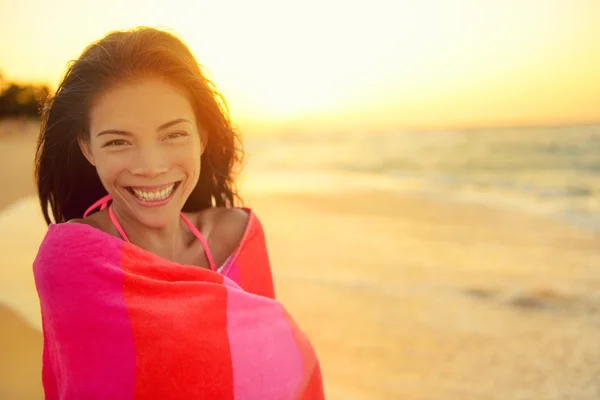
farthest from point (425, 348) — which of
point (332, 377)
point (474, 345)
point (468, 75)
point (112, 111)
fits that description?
point (468, 75)

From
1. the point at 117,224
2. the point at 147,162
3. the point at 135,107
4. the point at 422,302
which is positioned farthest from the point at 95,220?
the point at 422,302

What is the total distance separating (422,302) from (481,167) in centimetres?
1458

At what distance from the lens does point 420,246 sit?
23.8 feet

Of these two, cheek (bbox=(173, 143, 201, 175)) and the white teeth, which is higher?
cheek (bbox=(173, 143, 201, 175))

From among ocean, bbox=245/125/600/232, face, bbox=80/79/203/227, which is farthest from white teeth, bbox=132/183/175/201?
ocean, bbox=245/125/600/232

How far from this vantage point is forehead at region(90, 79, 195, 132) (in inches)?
77.2

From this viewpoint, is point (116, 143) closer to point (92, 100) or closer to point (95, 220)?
point (92, 100)

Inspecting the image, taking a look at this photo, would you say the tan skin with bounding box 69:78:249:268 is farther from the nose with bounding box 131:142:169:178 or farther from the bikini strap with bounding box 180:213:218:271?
the bikini strap with bounding box 180:213:218:271

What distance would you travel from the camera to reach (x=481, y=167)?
1898 centimetres

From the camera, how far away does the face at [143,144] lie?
1.97 m

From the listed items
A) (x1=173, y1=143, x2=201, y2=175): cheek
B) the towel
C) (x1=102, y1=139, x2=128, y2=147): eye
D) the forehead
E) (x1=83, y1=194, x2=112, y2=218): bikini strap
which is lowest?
the towel

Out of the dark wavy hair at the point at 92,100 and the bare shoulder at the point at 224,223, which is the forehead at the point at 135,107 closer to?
the dark wavy hair at the point at 92,100

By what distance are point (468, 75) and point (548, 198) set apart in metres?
11.6

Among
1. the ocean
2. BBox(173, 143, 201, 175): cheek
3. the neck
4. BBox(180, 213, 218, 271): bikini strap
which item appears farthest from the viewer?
the ocean
